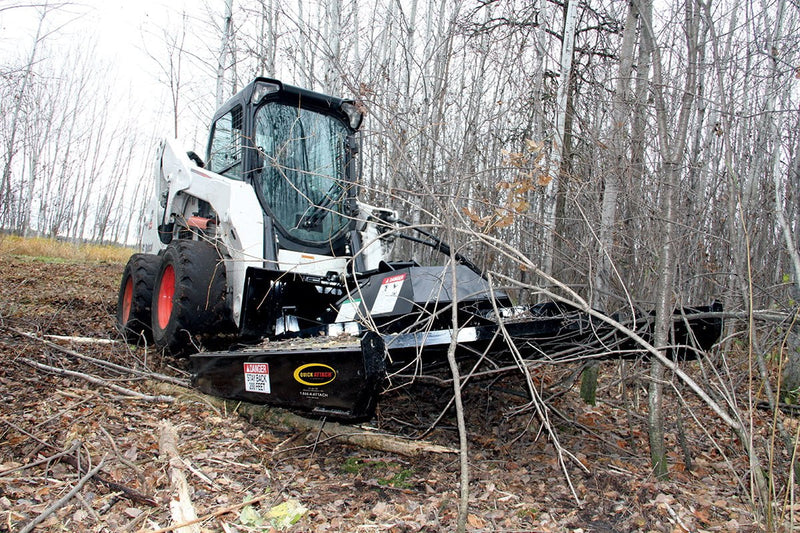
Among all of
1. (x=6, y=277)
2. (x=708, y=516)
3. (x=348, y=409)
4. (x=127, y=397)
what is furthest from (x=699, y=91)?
(x=6, y=277)

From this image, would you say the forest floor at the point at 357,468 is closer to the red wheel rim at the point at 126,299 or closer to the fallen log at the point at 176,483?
the fallen log at the point at 176,483

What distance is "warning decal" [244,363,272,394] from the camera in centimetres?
373

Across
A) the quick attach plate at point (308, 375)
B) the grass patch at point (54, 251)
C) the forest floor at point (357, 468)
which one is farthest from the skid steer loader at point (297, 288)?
the grass patch at point (54, 251)

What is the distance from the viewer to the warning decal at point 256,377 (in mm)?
3734

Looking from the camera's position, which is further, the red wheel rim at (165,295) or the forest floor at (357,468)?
the red wheel rim at (165,295)

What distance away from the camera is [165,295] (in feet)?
17.7

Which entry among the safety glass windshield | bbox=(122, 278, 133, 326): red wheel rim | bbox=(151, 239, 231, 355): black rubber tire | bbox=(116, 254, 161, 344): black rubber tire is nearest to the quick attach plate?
bbox=(151, 239, 231, 355): black rubber tire

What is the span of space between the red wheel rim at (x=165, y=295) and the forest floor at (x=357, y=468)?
1.32ft

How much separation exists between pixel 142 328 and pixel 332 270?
2214 mm

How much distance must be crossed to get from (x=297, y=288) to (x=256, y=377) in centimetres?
115

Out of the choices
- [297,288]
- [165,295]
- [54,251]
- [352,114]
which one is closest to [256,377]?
[297,288]

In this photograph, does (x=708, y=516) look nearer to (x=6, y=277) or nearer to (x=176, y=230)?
(x=176, y=230)

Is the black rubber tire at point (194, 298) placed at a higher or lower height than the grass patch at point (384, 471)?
higher

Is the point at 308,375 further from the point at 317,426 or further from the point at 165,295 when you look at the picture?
the point at 165,295
